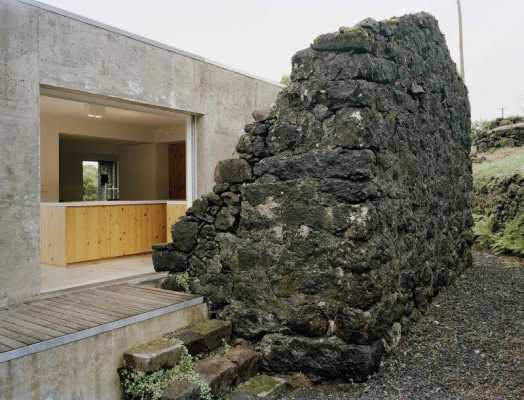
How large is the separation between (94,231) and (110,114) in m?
2.75

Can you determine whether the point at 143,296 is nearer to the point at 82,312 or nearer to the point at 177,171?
the point at 82,312

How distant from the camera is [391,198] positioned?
4.14 m

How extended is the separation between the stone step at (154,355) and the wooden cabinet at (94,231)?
3.54 meters

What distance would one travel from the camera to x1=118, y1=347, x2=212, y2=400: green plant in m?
3.20

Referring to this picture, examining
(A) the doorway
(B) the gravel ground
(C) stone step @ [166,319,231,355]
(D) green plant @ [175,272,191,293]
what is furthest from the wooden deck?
(A) the doorway

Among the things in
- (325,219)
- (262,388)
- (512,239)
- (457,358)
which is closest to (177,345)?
(262,388)

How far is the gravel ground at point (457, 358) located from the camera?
3.40m

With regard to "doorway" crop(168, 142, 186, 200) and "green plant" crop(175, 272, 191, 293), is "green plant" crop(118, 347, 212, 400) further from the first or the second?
"doorway" crop(168, 142, 186, 200)

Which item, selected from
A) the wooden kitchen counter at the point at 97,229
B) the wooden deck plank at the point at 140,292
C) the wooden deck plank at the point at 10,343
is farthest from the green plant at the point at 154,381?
the wooden kitchen counter at the point at 97,229

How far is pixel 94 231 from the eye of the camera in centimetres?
693

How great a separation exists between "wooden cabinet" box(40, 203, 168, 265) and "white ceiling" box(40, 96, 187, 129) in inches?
65.3

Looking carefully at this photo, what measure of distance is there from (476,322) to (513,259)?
3.54 metres

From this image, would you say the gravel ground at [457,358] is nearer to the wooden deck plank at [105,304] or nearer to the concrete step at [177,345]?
the concrete step at [177,345]

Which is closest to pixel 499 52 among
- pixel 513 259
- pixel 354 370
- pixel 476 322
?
pixel 513 259
